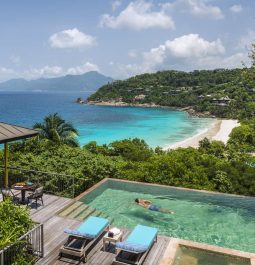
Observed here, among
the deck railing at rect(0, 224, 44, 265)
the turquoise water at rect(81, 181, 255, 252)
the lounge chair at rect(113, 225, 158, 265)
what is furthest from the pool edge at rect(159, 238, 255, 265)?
the deck railing at rect(0, 224, 44, 265)

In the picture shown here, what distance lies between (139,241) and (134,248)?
0.61m

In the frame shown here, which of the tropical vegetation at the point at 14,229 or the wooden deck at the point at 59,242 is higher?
the tropical vegetation at the point at 14,229

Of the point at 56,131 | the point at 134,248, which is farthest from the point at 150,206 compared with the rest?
the point at 56,131

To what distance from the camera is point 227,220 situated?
14.2 meters

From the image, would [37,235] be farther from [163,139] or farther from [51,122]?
[163,139]

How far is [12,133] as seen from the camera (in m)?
11.2

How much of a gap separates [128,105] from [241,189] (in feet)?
439

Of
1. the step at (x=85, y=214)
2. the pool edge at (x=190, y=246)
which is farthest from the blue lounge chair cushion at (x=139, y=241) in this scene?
the step at (x=85, y=214)

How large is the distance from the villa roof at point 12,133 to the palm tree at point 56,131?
36.4 feet

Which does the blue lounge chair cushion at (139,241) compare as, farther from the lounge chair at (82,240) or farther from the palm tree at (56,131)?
the palm tree at (56,131)

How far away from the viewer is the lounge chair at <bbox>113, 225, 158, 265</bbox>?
8.70 m

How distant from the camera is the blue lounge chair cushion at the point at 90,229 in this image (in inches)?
365

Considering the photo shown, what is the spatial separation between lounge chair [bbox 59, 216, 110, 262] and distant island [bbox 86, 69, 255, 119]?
93.3m

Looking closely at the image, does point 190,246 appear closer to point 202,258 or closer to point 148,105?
point 202,258
